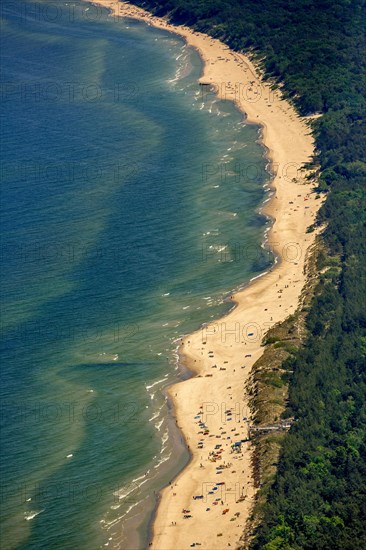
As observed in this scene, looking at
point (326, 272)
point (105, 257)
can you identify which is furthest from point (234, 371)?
point (105, 257)

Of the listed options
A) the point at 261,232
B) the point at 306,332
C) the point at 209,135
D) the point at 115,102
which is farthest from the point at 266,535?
the point at 115,102

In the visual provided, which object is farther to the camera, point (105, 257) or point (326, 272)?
point (105, 257)

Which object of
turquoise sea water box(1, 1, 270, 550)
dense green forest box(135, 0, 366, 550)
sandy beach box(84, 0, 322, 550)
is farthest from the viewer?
A: turquoise sea water box(1, 1, 270, 550)

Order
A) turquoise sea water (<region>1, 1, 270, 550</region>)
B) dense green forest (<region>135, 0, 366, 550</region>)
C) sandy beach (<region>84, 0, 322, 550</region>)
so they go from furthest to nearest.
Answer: turquoise sea water (<region>1, 1, 270, 550</region>)
sandy beach (<region>84, 0, 322, 550</region>)
dense green forest (<region>135, 0, 366, 550</region>)

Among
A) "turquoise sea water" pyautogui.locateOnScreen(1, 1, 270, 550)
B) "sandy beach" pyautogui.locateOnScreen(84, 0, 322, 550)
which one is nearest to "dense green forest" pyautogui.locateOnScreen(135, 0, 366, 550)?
"sandy beach" pyautogui.locateOnScreen(84, 0, 322, 550)

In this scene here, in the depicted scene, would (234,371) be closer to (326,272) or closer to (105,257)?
(326,272)

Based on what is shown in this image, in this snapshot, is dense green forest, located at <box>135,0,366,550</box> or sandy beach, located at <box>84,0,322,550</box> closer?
dense green forest, located at <box>135,0,366,550</box>

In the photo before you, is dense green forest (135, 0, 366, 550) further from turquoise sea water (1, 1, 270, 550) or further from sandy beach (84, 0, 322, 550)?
turquoise sea water (1, 1, 270, 550)
